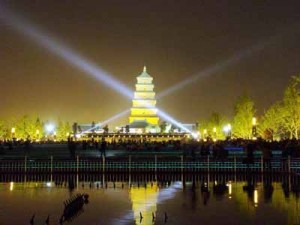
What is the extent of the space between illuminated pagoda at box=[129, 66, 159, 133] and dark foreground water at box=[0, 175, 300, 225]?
116 m

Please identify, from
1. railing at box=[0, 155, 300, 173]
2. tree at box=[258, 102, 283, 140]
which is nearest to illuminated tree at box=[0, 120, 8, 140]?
tree at box=[258, 102, 283, 140]

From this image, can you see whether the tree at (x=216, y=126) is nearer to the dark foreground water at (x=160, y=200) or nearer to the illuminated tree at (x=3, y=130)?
Result: the illuminated tree at (x=3, y=130)

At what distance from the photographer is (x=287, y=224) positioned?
55.4 feet

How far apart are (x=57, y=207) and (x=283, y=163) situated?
1645 cm

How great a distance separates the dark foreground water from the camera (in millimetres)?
17953

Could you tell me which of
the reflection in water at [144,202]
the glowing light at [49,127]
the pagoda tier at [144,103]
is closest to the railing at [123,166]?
the reflection in water at [144,202]

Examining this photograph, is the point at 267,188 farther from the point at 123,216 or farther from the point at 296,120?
the point at 296,120

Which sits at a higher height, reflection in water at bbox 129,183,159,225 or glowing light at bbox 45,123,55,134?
glowing light at bbox 45,123,55,134

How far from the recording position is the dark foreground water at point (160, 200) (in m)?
18.0

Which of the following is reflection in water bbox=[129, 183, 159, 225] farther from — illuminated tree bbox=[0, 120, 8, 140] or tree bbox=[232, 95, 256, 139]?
illuminated tree bbox=[0, 120, 8, 140]

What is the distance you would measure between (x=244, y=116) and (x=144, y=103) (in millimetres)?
68829

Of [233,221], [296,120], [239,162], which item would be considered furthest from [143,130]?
[233,221]

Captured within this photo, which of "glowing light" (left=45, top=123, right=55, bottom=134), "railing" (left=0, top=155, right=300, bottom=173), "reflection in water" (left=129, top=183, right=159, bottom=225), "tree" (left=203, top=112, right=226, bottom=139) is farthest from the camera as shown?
"glowing light" (left=45, top=123, right=55, bottom=134)

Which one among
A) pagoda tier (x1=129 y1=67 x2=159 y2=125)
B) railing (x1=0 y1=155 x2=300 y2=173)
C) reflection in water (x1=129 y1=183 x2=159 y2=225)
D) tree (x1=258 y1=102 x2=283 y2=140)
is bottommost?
reflection in water (x1=129 y1=183 x2=159 y2=225)
